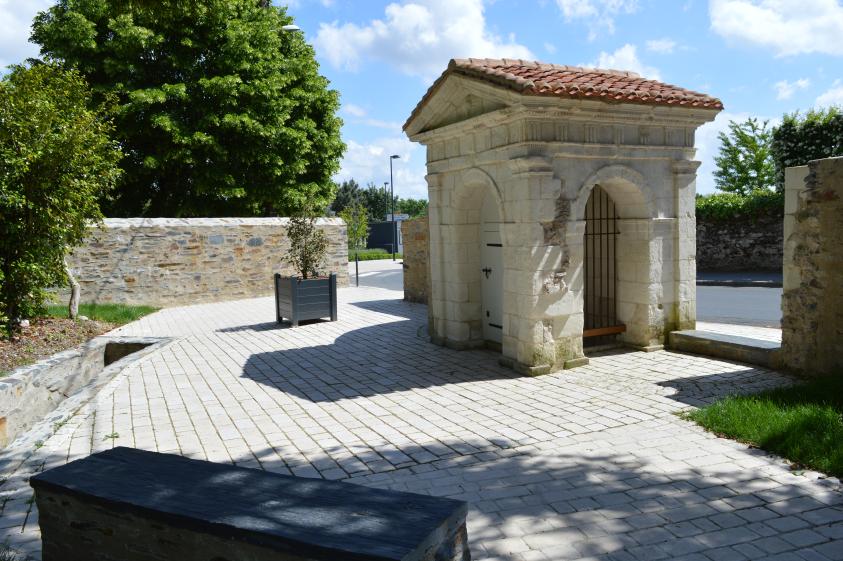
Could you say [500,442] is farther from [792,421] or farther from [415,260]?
[415,260]

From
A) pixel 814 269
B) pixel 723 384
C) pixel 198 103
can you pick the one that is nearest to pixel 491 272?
pixel 723 384

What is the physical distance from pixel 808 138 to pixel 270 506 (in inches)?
947

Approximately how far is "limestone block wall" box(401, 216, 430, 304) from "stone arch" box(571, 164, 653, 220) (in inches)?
241

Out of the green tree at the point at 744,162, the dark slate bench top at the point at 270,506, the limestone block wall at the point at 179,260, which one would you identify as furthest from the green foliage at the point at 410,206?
the dark slate bench top at the point at 270,506

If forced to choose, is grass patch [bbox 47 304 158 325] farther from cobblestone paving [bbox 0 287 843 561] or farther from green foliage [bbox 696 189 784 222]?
green foliage [bbox 696 189 784 222]

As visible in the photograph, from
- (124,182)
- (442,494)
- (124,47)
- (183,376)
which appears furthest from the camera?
(124,182)

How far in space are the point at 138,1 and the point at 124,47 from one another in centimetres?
1229

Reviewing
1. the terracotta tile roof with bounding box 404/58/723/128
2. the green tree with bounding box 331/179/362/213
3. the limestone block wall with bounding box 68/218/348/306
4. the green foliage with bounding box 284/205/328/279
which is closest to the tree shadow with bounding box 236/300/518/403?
the green foliage with bounding box 284/205/328/279

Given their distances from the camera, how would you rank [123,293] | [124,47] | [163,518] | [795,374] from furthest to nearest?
[124,47]
[123,293]
[795,374]
[163,518]

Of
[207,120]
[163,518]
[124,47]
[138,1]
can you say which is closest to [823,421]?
[163,518]

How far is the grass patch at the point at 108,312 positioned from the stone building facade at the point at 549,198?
23.4 feet

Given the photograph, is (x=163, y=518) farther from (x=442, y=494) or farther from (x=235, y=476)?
(x=442, y=494)

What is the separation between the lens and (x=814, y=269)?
649cm

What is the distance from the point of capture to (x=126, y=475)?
3.30 m
